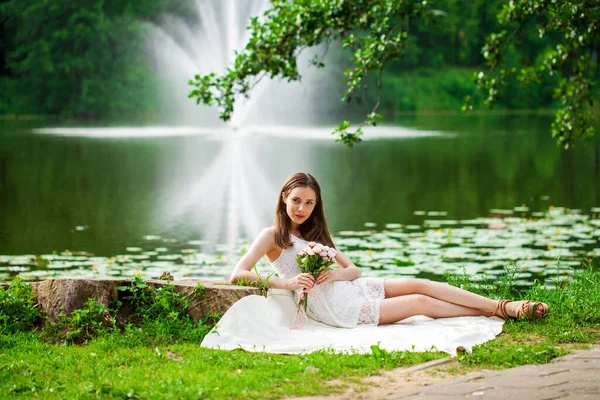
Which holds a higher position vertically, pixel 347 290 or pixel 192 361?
pixel 347 290

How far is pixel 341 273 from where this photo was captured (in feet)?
19.9

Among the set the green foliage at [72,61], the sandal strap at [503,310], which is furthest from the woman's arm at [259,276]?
the green foliage at [72,61]

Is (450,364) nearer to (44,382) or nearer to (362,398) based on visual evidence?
(362,398)

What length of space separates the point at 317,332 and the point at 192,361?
1.11m

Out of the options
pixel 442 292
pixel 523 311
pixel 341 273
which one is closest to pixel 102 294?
pixel 341 273

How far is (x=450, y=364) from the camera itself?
191 inches

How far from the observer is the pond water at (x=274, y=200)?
1055cm

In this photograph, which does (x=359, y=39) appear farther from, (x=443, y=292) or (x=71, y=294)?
(x=71, y=294)

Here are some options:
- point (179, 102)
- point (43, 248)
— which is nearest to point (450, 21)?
point (179, 102)

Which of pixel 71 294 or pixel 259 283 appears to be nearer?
pixel 71 294

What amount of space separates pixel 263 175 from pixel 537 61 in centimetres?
4517

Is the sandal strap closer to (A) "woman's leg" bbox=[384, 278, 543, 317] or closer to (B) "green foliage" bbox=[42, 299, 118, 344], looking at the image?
(A) "woman's leg" bbox=[384, 278, 543, 317]

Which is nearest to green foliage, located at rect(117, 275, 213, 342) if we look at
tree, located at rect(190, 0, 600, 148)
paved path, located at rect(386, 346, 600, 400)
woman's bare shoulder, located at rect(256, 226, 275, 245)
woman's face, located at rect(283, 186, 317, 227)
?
woman's bare shoulder, located at rect(256, 226, 275, 245)

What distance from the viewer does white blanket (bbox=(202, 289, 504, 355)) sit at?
534 cm
